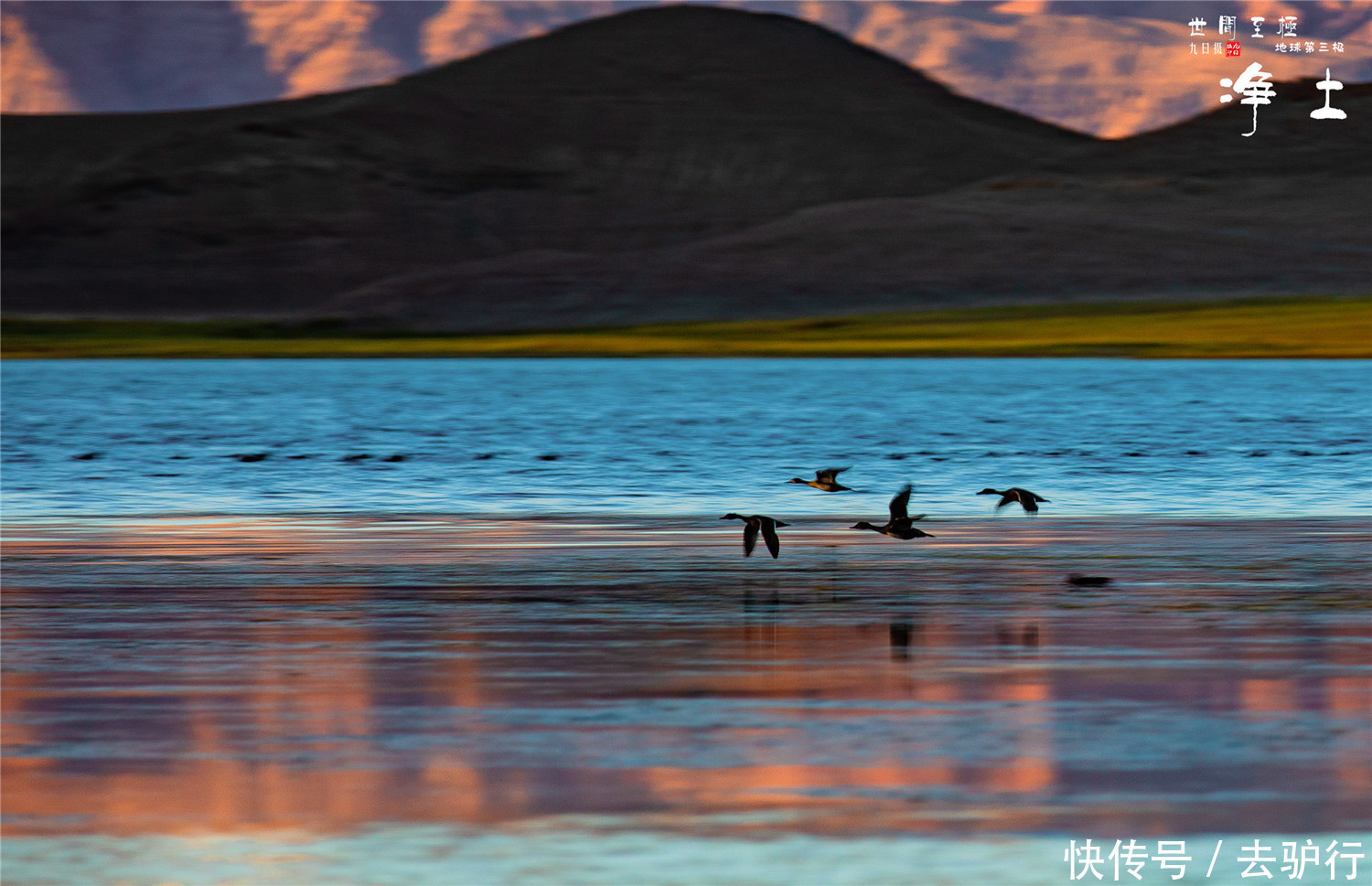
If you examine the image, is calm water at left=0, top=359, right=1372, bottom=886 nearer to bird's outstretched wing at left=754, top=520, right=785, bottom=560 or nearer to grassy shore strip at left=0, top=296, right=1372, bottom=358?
bird's outstretched wing at left=754, top=520, right=785, bottom=560

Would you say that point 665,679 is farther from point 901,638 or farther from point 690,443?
point 690,443

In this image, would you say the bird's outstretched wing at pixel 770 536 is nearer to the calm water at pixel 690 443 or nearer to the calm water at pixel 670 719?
the calm water at pixel 670 719

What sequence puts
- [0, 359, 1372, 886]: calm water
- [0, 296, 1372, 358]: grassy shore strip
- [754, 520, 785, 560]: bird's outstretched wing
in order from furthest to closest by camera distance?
[0, 296, 1372, 358]: grassy shore strip → [754, 520, 785, 560]: bird's outstretched wing → [0, 359, 1372, 886]: calm water

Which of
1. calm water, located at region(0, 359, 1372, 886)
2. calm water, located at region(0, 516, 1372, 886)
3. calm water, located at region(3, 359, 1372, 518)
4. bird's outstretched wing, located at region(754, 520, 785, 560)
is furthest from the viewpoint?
calm water, located at region(3, 359, 1372, 518)

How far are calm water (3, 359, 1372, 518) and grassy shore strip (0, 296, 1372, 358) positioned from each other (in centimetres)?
2630

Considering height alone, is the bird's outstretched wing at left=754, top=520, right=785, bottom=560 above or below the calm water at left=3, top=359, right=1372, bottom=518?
above

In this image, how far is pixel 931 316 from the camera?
449ft

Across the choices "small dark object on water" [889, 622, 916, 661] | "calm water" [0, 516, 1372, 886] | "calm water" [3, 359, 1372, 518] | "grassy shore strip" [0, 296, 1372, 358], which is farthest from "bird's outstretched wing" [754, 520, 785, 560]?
"grassy shore strip" [0, 296, 1372, 358]

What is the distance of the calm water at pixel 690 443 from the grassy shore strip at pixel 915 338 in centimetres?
2630

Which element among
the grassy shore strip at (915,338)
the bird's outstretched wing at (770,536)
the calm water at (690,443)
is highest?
the grassy shore strip at (915,338)

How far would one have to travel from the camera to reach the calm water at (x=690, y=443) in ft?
94.2

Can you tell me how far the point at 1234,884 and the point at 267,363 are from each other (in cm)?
10390

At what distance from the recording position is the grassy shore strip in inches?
4277

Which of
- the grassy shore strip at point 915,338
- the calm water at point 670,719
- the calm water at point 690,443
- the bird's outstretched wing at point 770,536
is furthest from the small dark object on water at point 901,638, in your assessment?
the grassy shore strip at point 915,338
